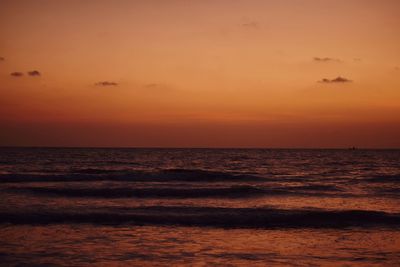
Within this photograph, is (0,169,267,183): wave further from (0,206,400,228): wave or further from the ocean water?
(0,206,400,228): wave

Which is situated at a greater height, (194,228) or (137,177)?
(137,177)

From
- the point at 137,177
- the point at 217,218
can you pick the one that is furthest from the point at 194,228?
the point at 137,177

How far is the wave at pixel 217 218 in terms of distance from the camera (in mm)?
15461

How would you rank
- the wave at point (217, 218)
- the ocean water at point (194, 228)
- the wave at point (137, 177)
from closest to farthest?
the ocean water at point (194, 228)
the wave at point (217, 218)
the wave at point (137, 177)

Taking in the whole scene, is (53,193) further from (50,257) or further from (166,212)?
(50,257)

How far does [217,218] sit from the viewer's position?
16578 millimetres

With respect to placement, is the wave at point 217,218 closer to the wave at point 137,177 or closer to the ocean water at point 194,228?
the ocean water at point 194,228

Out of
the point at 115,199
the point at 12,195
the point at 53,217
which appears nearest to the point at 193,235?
the point at 53,217

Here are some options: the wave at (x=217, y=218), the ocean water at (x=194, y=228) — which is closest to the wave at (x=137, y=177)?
the ocean water at (x=194, y=228)

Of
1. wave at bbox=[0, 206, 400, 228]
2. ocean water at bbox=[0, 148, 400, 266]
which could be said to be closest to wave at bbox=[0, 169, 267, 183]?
ocean water at bbox=[0, 148, 400, 266]

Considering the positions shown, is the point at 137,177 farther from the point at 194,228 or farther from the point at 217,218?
the point at 194,228

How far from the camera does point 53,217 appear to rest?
1596cm

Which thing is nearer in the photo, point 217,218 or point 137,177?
point 217,218

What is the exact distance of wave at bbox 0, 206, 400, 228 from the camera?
50.7 ft
